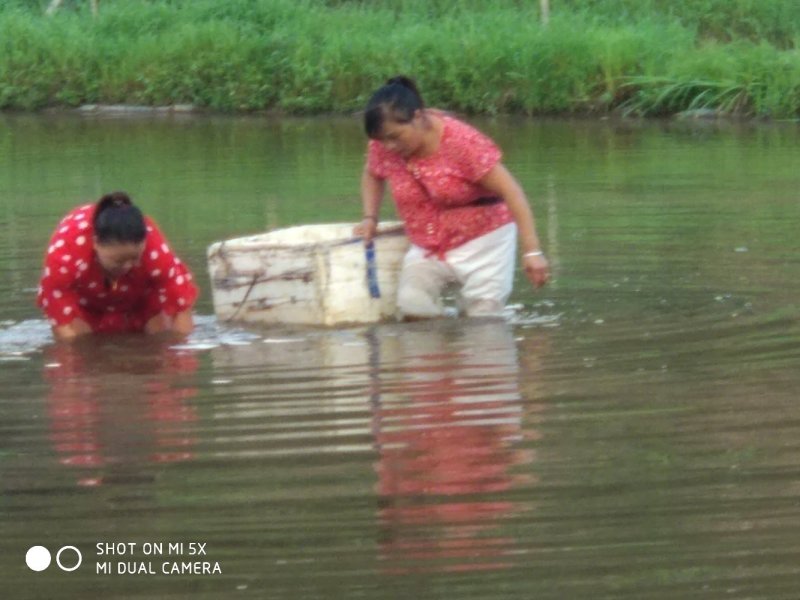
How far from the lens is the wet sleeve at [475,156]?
7562 mm

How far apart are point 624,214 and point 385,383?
508 cm

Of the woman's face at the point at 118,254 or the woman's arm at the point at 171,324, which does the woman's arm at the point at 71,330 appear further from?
the woman's face at the point at 118,254

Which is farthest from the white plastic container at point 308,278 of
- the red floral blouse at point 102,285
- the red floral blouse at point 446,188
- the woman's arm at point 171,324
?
the red floral blouse at point 102,285

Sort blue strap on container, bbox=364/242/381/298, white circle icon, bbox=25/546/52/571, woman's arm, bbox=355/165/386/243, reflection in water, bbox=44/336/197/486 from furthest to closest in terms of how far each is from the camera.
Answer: blue strap on container, bbox=364/242/381/298 → woman's arm, bbox=355/165/386/243 → reflection in water, bbox=44/336/197/486 → white circle icon, bbox=25/546/52/571

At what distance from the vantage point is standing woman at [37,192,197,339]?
6.94 metres

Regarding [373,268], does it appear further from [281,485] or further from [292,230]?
[281,485]

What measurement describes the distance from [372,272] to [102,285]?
1204mm

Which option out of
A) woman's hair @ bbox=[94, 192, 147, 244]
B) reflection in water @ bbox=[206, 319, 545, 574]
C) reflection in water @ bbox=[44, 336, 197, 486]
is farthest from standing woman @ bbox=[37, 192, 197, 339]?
reflection in water @ bbox=[206, 319, 545, 574]

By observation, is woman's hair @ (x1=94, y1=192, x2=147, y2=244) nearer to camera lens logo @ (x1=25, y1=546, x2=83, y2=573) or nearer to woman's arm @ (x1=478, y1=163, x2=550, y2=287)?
woman's arm @ (x1=478, y1=163, x2=550, y2=287)

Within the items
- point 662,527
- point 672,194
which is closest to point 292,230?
point 662,527

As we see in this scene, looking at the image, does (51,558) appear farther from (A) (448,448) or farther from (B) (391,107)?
(B) (391,107)

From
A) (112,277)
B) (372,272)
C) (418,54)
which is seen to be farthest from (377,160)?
(418,54)

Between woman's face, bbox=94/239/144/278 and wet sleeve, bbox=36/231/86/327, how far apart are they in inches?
5.3

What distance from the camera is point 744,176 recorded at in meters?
13.6
